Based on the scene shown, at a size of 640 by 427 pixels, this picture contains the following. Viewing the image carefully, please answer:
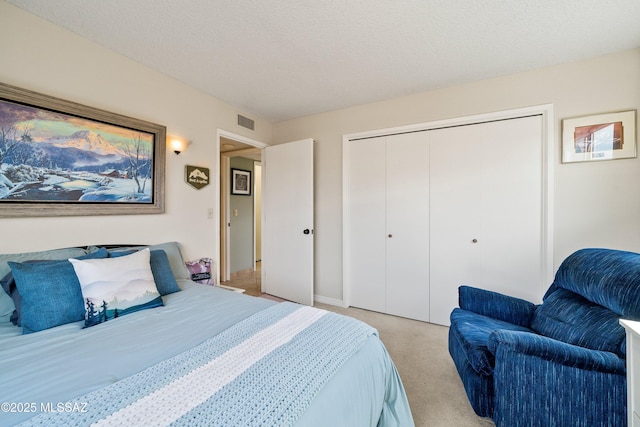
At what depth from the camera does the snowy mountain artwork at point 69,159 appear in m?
1.57

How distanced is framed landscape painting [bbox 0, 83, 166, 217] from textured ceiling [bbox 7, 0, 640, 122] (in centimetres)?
61

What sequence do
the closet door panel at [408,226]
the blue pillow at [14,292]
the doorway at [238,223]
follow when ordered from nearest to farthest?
the blue pillow at [14,292]
the closet door panel at [408,226]
the doorway at [238,223]

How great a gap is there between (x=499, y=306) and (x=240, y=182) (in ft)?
14.1

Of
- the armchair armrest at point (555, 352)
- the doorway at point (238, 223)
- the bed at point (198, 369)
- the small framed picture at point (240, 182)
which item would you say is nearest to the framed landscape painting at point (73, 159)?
the bed at point (198, 369)

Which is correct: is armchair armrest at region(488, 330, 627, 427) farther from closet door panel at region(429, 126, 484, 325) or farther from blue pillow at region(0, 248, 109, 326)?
blue pillow at region(0, 248, 109, 326)

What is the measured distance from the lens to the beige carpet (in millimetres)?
1574

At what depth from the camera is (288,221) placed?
11.3 ft

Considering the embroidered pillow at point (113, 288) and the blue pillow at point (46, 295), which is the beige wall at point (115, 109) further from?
the embroidered pillow at point (113, 288)

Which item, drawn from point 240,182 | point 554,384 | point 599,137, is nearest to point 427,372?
point 554,384

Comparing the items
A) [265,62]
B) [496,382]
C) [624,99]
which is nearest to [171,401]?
[496,382]

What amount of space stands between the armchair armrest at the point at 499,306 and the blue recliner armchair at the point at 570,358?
20 centimetres

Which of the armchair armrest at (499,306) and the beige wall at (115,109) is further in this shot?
the armchair armrest at (499,306)

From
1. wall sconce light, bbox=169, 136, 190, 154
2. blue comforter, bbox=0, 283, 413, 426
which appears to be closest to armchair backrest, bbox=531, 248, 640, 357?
blue comforter, bbox=0, 283, 413, 426

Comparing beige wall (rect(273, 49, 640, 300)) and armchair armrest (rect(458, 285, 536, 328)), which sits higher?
beige wall (rect(273, 49, 640, 300))
